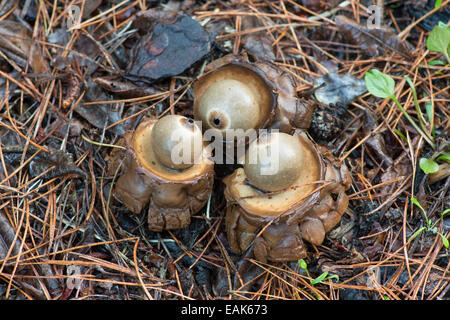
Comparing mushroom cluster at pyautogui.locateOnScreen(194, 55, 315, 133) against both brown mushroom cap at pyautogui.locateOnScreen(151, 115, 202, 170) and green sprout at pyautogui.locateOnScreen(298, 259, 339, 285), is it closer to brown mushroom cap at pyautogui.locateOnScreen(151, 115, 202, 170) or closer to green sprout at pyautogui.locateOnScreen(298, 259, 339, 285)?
brown mushroom cap at pyautogui.locateOnScreen(151, 115, 202, 170)

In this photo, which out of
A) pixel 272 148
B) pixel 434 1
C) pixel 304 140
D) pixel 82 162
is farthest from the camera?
pixel 434 1

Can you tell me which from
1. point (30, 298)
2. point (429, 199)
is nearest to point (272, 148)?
point (429, 199)

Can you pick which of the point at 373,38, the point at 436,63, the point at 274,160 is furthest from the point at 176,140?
the point at 436,63

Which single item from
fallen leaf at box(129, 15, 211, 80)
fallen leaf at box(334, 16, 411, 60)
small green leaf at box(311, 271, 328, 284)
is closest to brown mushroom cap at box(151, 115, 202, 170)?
fallen leaf at box(129, 15, 211, 80)

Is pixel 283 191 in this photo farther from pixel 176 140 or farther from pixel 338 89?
pixel 338 89

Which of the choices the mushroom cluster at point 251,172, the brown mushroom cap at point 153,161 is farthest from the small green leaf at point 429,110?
the brown mushroom cap at point 153,161

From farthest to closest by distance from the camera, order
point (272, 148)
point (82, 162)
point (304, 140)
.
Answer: point (82, 162) < point (304, 140) < point (272, 148)

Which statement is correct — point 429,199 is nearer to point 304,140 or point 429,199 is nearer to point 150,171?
point 304,140

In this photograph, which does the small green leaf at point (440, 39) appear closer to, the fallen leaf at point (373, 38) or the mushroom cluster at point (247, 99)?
the fallen leaf at point (373, 38)
